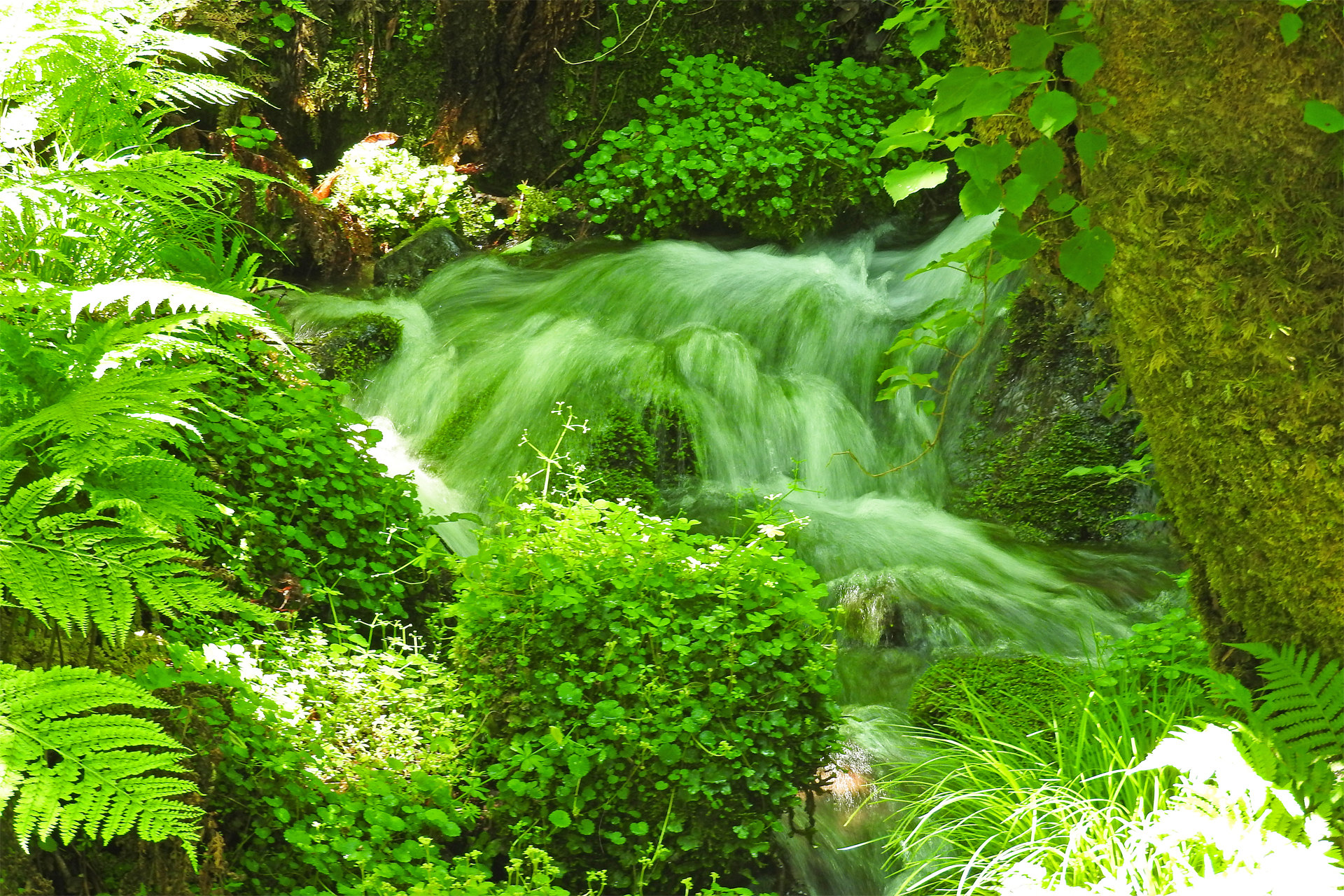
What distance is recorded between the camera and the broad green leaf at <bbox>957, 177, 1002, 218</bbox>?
2.53 metres

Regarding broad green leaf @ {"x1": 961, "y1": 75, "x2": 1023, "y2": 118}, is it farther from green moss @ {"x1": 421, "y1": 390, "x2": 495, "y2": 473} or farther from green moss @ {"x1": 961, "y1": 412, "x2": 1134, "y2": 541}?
green moss @ {"x1": 421, "y1": 390, "x2": 495, "y2": 473}

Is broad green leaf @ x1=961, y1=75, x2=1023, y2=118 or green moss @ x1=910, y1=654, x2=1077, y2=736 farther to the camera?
green moss @ x1=910, y1=654, x2=1077, y2=736

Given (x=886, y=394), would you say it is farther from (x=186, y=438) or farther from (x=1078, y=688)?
(x=186, y=438)

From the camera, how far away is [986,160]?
2.49 meters

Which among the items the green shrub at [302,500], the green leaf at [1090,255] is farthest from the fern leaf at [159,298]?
the green leaf at [1090,255]

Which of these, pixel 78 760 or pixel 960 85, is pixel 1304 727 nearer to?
pixel 960 85

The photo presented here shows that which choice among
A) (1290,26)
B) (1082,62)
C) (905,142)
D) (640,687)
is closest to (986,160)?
(905,142)

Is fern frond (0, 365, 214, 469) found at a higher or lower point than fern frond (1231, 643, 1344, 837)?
higher

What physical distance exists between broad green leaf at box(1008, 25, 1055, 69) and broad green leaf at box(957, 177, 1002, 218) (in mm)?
286

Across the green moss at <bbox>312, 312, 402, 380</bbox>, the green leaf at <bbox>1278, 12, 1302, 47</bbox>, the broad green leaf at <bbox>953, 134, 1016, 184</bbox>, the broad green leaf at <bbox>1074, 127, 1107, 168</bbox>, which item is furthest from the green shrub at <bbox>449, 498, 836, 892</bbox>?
the green moss at <bbox>312, 312, 402, 380</bbox>

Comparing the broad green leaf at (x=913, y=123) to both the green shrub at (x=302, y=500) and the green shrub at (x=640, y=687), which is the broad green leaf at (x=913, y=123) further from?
the green shrub at (x=302, y=500)

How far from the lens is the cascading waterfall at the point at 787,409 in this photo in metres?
4.62

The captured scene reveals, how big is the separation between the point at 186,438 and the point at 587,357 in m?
3.06

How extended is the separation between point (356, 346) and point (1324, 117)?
18.6ft
